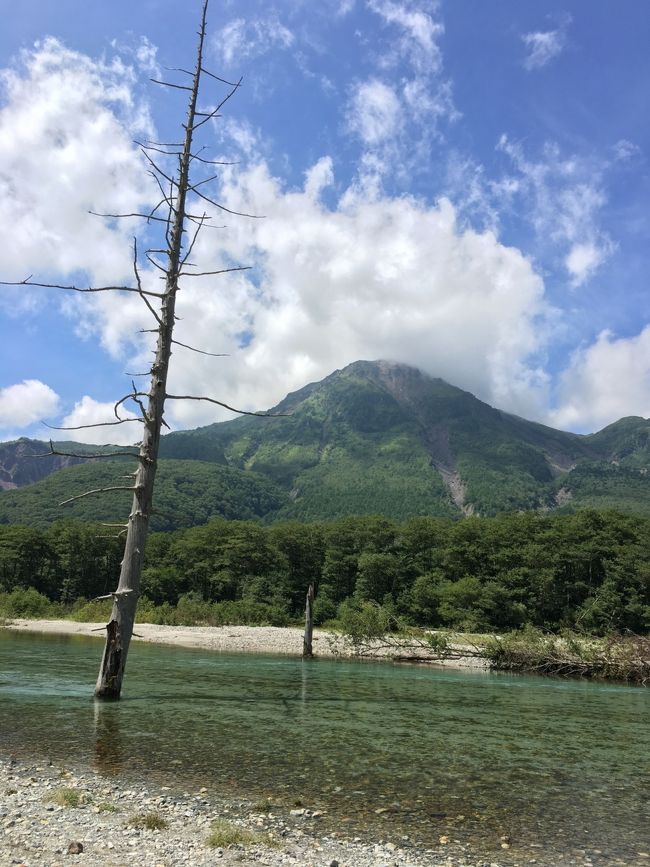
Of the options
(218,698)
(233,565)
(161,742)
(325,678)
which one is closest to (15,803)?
(161,742)

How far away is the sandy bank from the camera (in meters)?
41.0

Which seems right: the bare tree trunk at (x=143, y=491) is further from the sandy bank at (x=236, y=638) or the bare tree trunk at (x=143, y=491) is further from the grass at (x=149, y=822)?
the sandy bank at (x=236, y=638)

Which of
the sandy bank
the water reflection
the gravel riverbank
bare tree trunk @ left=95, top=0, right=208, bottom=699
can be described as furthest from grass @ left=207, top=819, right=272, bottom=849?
the sandy bank

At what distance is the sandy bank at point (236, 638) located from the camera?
135ft

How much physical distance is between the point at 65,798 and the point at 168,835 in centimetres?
187

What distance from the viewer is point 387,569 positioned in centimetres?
7656

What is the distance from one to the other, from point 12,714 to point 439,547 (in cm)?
7000

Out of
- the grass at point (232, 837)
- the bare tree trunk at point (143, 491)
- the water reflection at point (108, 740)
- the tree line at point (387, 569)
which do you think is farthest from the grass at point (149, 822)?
the tree line at point (387, 569)

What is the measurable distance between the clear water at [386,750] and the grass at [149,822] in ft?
5.54

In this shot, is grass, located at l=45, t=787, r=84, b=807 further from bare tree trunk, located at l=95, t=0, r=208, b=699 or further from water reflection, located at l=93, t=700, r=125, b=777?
bare tree trunk, located at l=95, t=0, r=208, b=699

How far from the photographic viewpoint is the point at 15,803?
24.4 ft

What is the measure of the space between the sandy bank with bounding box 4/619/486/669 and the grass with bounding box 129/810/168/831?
3281cm

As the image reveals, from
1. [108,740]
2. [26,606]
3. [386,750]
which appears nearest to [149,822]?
[108,740]

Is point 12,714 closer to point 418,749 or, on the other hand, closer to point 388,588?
point 418,749
